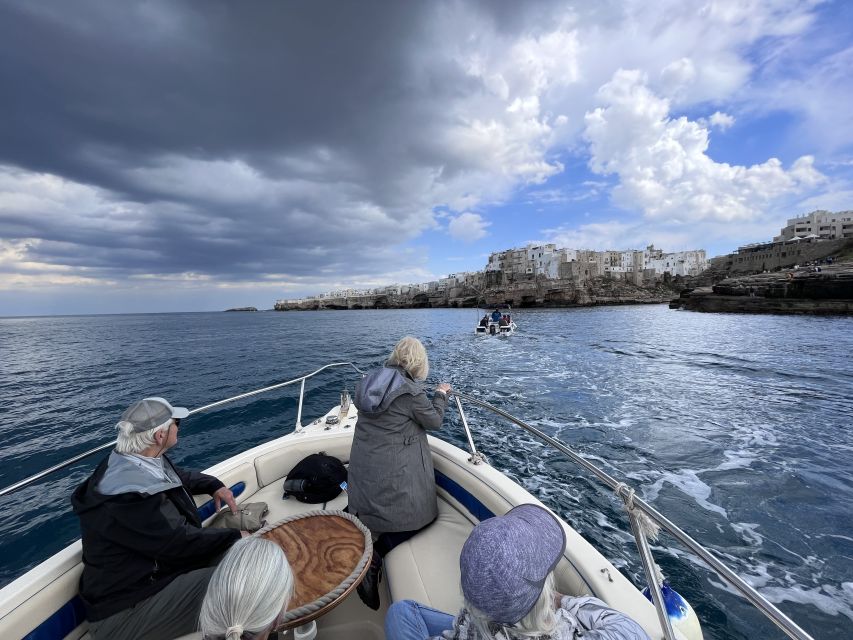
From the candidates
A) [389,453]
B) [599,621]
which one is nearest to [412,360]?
[389,453]

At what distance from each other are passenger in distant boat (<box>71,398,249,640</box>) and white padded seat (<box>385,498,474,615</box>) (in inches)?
45.9

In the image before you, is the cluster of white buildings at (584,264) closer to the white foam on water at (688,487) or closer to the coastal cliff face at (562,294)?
the coastal cliff face at (562,294)

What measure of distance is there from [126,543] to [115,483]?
33 centimetres

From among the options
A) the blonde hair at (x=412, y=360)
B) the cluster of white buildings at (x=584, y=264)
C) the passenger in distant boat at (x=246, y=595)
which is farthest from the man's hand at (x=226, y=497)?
the cluster of white buildings at (x=584, y=264)

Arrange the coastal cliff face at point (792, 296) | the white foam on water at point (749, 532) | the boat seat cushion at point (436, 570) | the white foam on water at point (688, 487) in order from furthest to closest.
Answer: the coastal cliff face at point (792, 296) < the white foam on water at point (688, 487) < the white foam on water at point (749, 532) < the boat seat cushion at point (436, 570)

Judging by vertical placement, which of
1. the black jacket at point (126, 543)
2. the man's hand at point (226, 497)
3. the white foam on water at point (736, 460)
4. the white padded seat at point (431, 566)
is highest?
the black jacket at point (126, 543)

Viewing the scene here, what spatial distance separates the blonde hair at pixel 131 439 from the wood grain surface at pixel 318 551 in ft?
3.06

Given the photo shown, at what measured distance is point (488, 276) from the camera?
117 m

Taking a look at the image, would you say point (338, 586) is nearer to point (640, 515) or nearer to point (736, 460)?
point (640, 515)

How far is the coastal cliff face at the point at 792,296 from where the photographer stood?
1563 inches

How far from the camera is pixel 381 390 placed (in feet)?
7.98

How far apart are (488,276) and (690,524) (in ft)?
377

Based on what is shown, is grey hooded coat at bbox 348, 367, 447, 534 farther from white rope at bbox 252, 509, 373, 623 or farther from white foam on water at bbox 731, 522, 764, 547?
white foam on water at bbox 731, 522, 764, 547

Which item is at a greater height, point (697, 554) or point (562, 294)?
point (697, 554)
